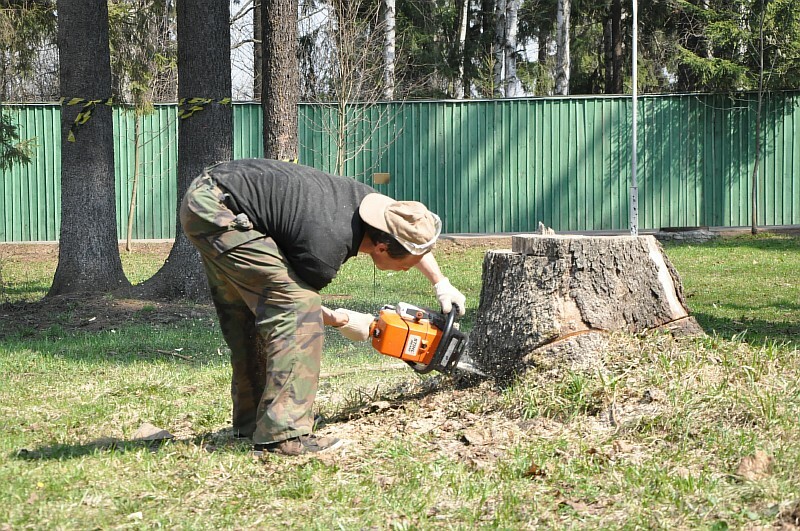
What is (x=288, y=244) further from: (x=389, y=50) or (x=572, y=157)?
(x=389, y=50)

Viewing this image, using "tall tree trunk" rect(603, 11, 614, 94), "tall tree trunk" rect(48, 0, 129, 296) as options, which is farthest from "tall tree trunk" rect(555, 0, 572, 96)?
"tall tree trunk" rect(48, 0, 129, 296)

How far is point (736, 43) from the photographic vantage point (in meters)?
18.5

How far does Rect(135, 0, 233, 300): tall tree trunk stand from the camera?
1014 cm

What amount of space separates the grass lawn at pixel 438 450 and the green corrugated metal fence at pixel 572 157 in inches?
462

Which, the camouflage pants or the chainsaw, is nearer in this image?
the camouflage pants

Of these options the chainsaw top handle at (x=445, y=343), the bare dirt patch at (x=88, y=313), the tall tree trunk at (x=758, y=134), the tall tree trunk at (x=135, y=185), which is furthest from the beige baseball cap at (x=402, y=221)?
the tall tree trunk at (x=758, y=134)

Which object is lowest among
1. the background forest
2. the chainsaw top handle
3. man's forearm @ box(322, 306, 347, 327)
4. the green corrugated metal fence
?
the chainsaw top handle

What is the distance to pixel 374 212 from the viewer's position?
4098mm

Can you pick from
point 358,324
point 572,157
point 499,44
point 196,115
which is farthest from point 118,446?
point 499,44

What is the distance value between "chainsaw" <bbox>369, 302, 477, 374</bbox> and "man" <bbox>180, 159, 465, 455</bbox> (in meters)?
0.41

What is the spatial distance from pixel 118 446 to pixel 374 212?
189 cm

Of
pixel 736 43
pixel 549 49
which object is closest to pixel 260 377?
pixel 736 43

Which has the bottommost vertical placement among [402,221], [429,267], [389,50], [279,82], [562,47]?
[429,267]

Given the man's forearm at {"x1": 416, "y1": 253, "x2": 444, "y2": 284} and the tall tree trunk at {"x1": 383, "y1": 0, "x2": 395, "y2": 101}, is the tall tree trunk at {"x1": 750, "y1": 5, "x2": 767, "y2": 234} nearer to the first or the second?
the tall tree trunk at {"x1": 383, "y1": 0, "x2": 395, "y2": 101}
